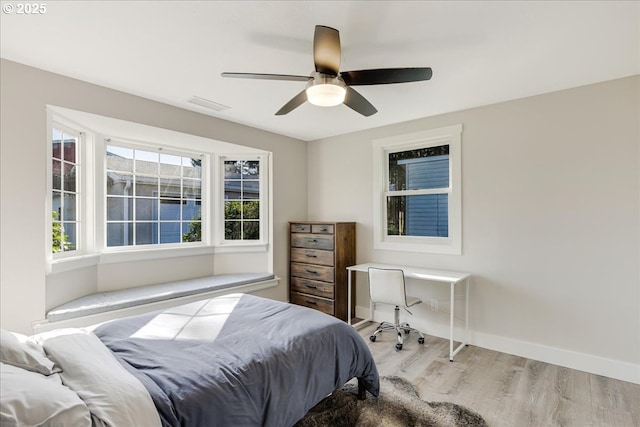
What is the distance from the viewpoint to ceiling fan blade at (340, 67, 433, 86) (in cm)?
189

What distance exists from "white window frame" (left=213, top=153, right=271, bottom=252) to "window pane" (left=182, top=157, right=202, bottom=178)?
24 cm

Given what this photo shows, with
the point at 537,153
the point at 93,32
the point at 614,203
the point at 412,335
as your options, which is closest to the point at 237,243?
the point at 412,335

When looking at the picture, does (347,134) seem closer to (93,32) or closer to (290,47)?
(290,47)

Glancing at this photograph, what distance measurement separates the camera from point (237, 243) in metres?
4.32

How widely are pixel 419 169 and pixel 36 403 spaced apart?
3711 millimetres

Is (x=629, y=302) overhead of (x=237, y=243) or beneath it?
beneath

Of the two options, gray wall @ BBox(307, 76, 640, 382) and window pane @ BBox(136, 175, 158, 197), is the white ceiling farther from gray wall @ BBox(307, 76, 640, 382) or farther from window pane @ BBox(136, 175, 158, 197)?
window pane @ BBox(136, 175, 158, 197)

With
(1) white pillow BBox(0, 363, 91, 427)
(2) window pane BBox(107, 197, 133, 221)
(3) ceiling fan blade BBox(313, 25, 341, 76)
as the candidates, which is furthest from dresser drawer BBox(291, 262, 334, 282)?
(1) white pillow BBox(0, 363, 91, 427)

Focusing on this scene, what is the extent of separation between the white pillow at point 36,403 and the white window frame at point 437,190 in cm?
331

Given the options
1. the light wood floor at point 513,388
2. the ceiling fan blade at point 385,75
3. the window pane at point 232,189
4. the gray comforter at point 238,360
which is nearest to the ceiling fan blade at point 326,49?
the ceiling fan blade at point 385,75

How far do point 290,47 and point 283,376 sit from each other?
6.61 feet

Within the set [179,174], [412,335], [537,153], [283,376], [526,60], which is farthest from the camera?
[179,174]

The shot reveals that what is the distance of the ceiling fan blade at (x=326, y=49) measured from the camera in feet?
5.45

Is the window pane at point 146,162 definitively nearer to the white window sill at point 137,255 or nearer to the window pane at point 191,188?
the window pane at point 191,188
